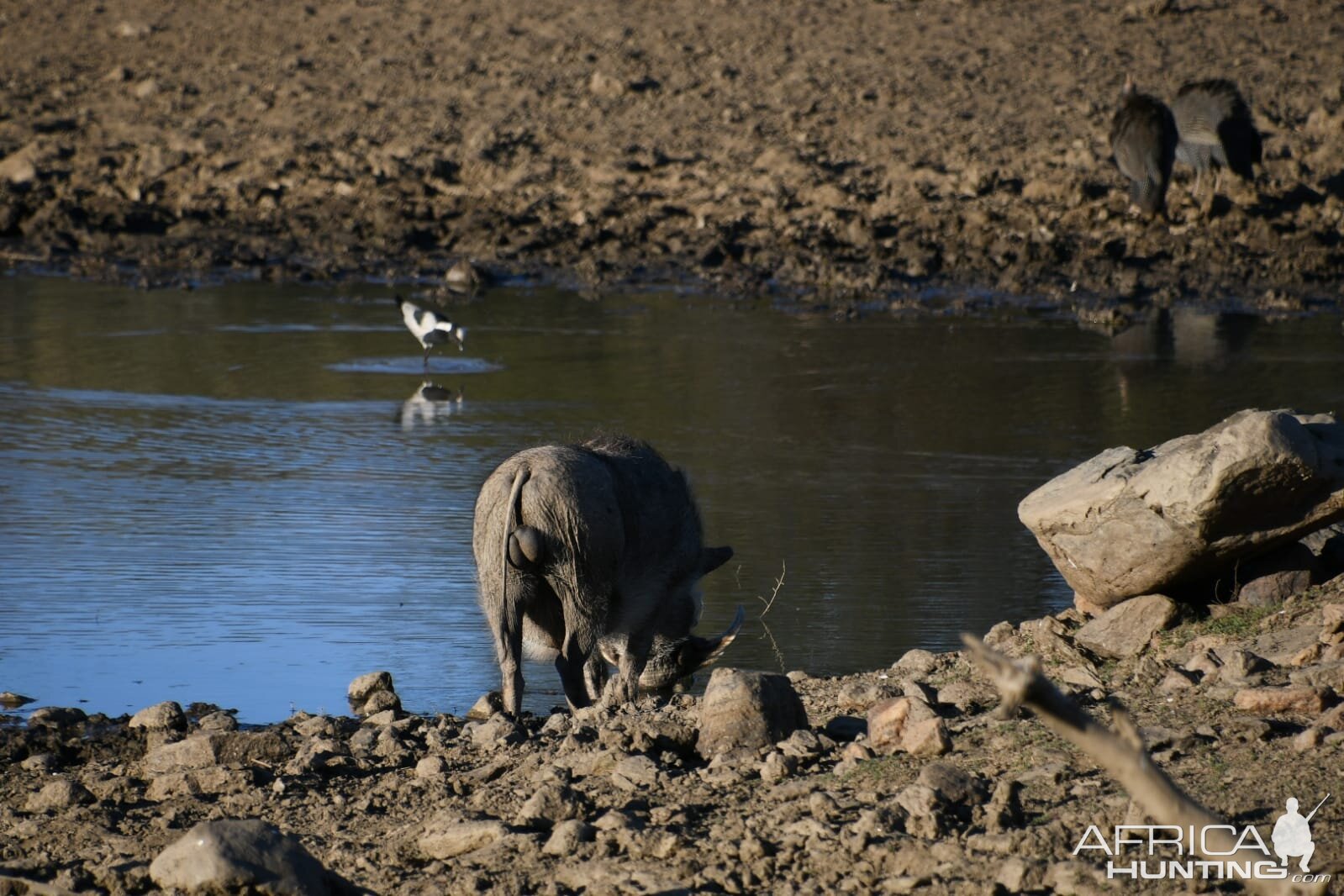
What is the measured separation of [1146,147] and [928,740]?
1344 centimetres

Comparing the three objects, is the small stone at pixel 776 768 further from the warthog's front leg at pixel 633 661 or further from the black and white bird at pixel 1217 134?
the black and white bird at pixel 1217 134

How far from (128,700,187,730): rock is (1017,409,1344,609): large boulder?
2.95 meters

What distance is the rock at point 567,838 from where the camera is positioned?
433 centimetres

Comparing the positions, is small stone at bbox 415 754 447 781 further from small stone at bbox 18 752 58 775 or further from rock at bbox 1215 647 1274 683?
rock at bbox 1215 647 1274 683

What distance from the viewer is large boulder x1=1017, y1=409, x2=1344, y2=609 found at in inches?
228

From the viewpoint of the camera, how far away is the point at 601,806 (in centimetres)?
461

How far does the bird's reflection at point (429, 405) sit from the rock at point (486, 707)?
4890mm

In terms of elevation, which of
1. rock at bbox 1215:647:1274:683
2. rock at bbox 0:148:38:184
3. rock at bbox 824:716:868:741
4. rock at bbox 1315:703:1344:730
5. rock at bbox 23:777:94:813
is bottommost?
rock at bbox 23:777:94:813

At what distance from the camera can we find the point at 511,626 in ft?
19.5

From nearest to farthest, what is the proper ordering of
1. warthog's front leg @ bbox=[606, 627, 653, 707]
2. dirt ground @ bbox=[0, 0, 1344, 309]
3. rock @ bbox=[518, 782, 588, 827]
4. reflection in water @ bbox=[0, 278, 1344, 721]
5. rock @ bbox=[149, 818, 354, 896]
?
rock @ bbox=[149, 818, 354, 896] < rock @ bbox=[518, 782, 588, 827] < warthog's front leg @ bbox=[606, 627, 653, 707] < reflection in water @ bbox=[0, 278, 1344, 721] < dirt ground @ bbox=[0, 0, 1344, 309]

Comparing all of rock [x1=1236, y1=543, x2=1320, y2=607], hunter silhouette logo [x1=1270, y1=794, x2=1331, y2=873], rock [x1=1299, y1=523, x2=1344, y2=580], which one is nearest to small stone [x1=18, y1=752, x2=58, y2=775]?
hunter silhouette logo [x1=1270, y1=794, x2=1331, y2=873]

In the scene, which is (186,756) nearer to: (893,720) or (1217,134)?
(893,720)

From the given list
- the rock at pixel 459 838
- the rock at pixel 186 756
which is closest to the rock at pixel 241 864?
the rock at pixel 459 838

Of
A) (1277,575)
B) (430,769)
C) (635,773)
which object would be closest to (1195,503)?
(1277,575)
